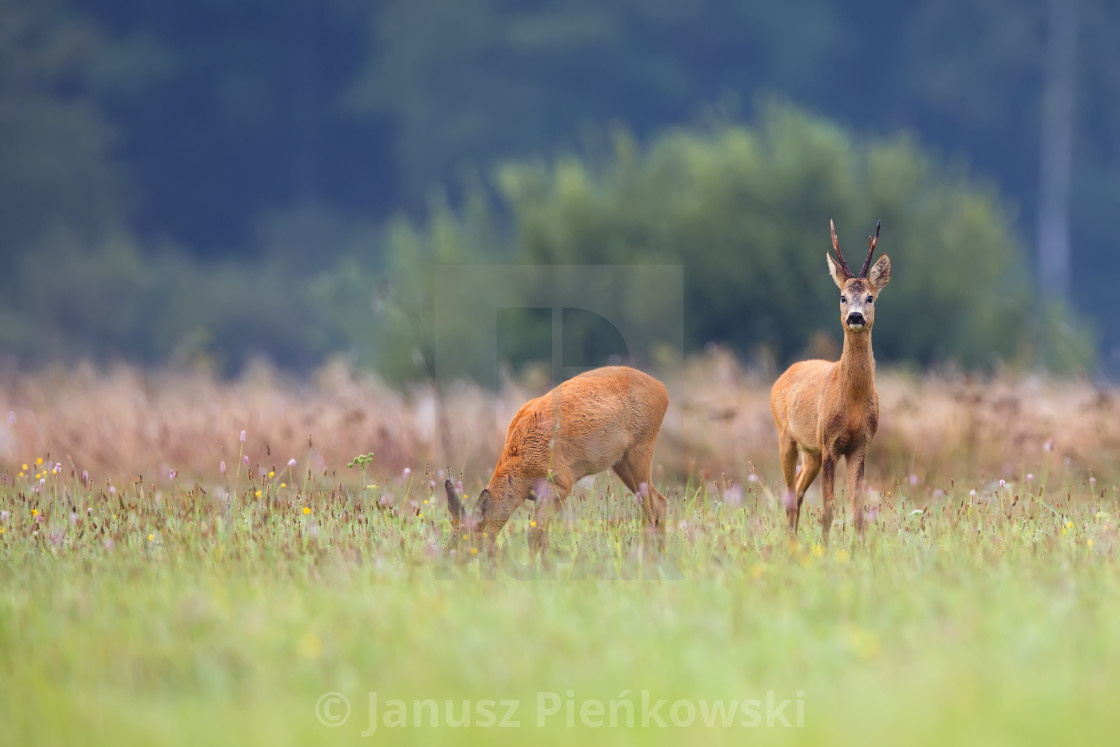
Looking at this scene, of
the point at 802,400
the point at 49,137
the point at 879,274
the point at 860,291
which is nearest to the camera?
the point at 860,291

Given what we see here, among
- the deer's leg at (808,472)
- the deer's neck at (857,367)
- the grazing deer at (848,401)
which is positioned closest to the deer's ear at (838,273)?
the grazing deer at (848,401)

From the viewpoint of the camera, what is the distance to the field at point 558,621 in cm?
409

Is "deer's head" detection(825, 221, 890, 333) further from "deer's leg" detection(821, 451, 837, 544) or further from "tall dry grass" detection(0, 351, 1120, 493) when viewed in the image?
"tall dry grass" detection(0, 351, 1120, 493)

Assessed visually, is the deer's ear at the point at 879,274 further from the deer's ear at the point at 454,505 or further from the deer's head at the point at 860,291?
the deer's ear at the point at 454,505

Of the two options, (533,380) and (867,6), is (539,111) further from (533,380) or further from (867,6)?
(533,380)

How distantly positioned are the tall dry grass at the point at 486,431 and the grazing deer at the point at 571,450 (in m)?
2.10

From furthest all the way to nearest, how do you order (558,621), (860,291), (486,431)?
(486,431) < (860,291) < (558,621)

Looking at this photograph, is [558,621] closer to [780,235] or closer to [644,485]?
[644,485]

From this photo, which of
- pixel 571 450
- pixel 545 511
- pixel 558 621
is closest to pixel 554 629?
pixel 558 621

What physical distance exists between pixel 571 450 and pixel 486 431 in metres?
4.16

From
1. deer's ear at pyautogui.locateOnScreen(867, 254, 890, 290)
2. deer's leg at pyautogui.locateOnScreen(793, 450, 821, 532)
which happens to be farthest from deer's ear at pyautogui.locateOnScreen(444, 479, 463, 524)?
deer's ear at pyautogui.locateOnScreen(867, 254, 890, 290)

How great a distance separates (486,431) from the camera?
11164 millimetres

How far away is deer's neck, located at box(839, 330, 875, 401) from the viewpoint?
6934 millimetres

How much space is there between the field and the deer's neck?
2.53 feet
